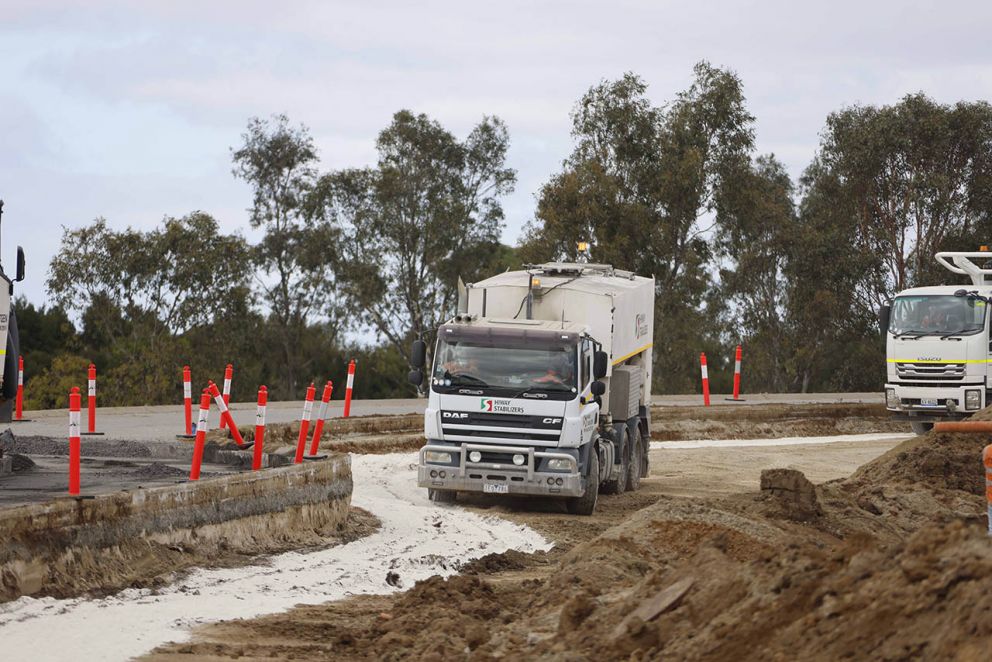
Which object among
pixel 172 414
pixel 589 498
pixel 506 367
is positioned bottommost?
pixel 589 498

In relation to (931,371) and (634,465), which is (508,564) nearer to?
(634,465)

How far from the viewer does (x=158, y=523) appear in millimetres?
12312

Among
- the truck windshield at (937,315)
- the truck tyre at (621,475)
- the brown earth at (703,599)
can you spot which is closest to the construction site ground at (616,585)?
the brown earth at (703,599)

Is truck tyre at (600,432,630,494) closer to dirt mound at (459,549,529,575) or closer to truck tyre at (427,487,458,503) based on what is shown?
truck tyre at (427,487,458,503)

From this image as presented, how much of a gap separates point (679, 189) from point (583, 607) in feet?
143

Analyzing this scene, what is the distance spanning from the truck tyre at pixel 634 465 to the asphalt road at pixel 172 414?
6.93 m

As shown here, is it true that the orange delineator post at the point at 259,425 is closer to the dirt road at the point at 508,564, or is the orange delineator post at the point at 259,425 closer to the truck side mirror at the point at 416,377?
the dirt road at the point at 508,564

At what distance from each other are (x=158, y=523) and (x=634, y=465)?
10154mm

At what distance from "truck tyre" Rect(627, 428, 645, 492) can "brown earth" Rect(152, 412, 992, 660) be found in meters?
4.33

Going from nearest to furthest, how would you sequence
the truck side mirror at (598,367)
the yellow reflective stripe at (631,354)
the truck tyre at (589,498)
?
the truck tyre at (589,498) < the truck side mirror at (598,367) < the yellow reflective stripe at (631,354)

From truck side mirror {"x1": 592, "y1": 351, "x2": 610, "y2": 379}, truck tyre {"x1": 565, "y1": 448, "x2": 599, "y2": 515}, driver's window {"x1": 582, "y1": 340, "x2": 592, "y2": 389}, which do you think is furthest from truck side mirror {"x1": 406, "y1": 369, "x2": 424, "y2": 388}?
truck tyre {"x1": 565, "y1": 448, "x2": 599, "y2": 515}

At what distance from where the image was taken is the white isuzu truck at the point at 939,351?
2750 centimetres

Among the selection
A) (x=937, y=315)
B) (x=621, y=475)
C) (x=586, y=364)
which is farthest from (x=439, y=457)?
(x=937, y=315)

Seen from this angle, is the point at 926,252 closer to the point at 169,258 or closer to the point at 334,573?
the point at 169,258
